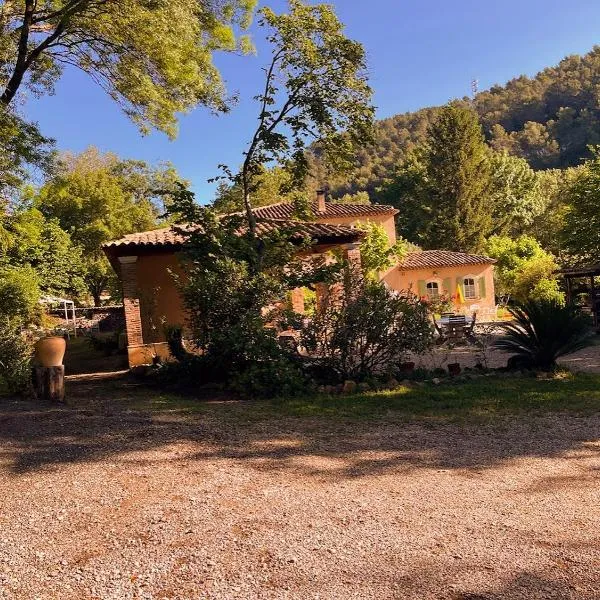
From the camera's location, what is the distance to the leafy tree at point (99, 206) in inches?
1304

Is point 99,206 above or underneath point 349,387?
above

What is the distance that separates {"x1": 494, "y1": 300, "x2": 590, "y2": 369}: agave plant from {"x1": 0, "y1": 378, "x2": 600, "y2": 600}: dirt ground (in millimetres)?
3270

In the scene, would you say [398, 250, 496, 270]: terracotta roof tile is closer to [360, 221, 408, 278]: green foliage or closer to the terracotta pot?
[360, 221, 408, 278]: green foliage

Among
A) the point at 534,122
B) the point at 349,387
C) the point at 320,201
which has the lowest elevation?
the point at 349,387

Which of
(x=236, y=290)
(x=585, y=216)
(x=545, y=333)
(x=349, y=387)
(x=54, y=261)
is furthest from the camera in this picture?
(x=54, y=261)

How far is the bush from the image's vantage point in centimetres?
788

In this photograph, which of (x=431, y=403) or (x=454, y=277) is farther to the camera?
(x=454, y=277)

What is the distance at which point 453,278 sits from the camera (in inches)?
1156

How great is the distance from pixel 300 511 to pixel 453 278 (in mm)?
27124

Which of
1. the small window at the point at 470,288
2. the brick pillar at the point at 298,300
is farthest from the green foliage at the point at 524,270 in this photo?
the brick pillar at the point at 298,300

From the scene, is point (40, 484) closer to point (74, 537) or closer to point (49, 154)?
point (74, 537)

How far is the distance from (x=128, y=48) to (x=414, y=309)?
789 cm

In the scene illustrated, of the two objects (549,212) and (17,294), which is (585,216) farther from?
(549,212)

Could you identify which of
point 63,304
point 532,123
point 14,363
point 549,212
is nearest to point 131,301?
point 14,363
